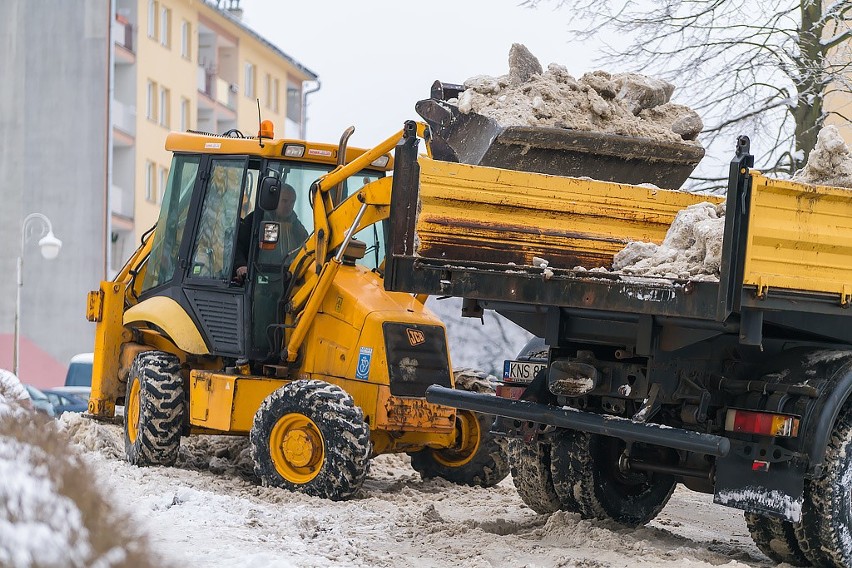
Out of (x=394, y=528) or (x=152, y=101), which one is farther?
(x=152, y=101)

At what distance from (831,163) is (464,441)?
400cm

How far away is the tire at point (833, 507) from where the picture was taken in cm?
712

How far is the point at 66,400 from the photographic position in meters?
24.0

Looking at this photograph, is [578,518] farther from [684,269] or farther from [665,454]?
[684,269]

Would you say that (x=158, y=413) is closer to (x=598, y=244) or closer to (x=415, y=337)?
(x=415, y=337)

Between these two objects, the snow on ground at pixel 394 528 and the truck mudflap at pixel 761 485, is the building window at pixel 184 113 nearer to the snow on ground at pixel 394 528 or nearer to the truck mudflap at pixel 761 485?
the snow on ground at pixel 394 528

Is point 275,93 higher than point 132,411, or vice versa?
point 275,93

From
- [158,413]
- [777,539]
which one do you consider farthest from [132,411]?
[777,539]

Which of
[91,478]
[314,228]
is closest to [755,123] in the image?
[314,228]

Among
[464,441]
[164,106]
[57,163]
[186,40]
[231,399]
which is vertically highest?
[186,40]

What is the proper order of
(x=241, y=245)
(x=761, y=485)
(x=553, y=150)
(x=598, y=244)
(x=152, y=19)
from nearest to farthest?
1. (x=761, y=485)
2. (x=598, y=244)
3. (x=553, y=150)
4. (x=241, y=245)
5. (x=152, y=19)

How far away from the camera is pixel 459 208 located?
759 cm

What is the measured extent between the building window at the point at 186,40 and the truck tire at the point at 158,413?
34.6 metres

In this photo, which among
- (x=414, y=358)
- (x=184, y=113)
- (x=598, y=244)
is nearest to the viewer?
(x=598, y=244)
